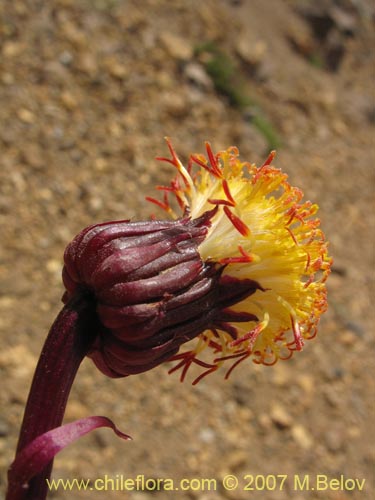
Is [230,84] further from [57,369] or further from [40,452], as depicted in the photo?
[40,452]

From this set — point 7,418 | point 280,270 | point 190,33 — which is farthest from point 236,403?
point 190,33

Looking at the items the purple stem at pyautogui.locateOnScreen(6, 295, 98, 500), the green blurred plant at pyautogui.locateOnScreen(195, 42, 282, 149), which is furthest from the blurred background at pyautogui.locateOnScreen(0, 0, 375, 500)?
the purple stem at pyautogui.locateOnScreen(6, 295, 98, 500)

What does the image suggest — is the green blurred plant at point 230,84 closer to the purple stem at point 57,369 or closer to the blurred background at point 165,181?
the blurred background at point 165,181

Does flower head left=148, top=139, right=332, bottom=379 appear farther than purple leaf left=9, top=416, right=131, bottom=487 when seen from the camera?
Yes

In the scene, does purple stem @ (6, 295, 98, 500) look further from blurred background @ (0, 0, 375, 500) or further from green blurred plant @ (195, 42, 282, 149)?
green blurred plant @ (195, 42, 282, 149)

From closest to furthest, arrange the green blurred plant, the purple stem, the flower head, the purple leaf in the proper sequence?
1. the purple leaf
2. the purple stem
3. the flower head
4. the green blurred plant
